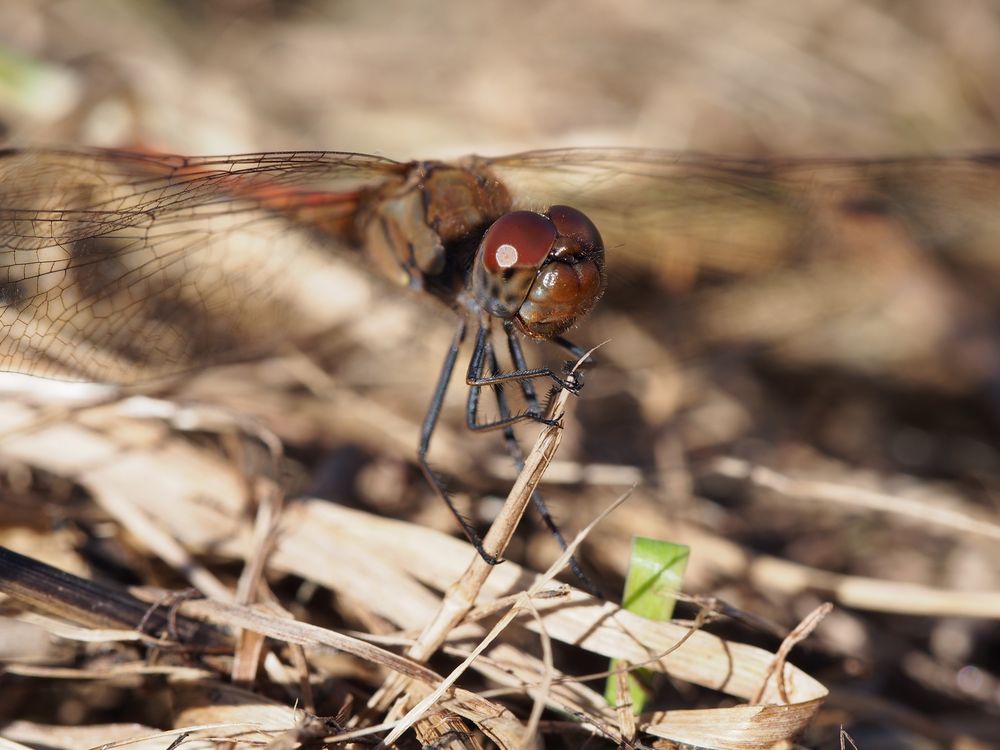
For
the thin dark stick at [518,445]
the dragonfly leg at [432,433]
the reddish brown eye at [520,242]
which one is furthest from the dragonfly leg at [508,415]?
the reddish brown eye at [520,242]

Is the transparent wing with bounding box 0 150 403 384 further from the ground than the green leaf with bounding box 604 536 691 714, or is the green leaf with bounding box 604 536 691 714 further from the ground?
the transparent wing with bounding box 0 150 403 384

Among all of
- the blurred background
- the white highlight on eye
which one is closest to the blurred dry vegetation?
the blurred background

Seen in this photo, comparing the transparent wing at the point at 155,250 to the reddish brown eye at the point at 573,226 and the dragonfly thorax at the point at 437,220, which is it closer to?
the dragonfly thorax at the point at 437,220

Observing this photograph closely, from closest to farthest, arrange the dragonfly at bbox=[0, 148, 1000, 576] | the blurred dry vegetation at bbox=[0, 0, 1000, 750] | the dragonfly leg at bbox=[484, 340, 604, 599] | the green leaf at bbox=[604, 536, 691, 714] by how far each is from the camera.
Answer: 1. the green leaf at bbox=[604, 536, 691, 714]
2. the blurred dry vegetation at bbox=[0, 0, 1000, 750]
3. the dragonfly at bbox=[0, 148, 1000, 576]
4. the dragonfly leg at bbox=[484, 340, 604, 599]

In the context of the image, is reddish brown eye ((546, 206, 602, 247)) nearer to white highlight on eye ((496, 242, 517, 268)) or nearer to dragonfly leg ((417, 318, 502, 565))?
white highlight on eye ((496, 242, 517, 268))

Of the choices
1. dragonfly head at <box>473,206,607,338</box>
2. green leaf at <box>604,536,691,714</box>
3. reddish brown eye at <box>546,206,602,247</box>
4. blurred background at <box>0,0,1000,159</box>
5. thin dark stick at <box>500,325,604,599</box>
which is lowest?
green leaf at <box>604,536,691,714</box>

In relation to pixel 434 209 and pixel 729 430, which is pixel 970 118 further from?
pixel 434 209

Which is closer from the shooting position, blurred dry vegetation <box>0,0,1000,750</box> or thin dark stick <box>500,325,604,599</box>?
blurred dry vegetation <box>0,0,1000,750</box>
